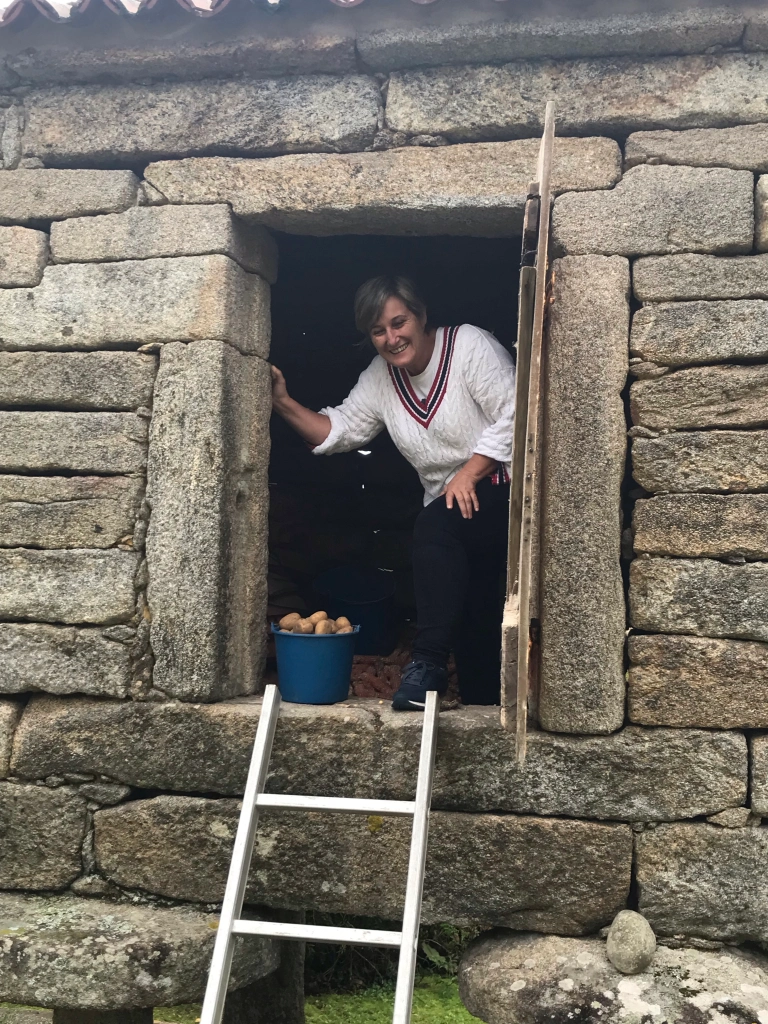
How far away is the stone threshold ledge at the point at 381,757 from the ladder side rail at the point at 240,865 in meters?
0.17

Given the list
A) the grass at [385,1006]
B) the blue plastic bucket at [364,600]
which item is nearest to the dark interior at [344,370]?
the blue plastic bucket at [364,600]

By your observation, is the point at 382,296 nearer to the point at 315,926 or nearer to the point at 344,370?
the point at 344,370

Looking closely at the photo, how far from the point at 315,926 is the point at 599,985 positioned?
1.01 meters

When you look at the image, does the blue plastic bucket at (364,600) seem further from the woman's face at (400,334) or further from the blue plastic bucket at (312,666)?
the woman's face at (400,334)

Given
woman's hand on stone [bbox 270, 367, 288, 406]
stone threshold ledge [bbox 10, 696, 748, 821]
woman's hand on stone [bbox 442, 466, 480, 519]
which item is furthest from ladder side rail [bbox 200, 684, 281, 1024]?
woman's hand on stone [bbox 270, 367, 288, 406]

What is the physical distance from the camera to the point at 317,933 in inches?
105

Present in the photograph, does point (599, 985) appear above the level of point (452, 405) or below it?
below

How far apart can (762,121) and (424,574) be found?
2.08m

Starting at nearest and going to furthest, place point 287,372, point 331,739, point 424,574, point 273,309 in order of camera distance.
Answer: point 331,739, point 424,574, point 273,309, point 287,372

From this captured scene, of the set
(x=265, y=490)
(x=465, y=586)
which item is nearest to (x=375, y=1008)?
(x=465, y=586)

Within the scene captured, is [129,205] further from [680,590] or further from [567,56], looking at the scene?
[680,590]

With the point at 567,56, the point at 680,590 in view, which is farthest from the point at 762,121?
the point at 680,590

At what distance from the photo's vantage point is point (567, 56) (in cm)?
337

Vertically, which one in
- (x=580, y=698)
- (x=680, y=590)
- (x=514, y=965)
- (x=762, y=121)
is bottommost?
(x=514, y=965)
